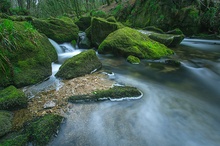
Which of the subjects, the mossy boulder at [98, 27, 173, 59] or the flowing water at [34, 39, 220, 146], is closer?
the flowing water at [34, 39, 220, 146]

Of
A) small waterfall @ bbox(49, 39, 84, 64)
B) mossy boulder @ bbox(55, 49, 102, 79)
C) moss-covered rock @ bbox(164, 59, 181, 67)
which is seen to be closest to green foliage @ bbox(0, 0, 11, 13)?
small waterfall @ bbox(49, 39, 84, 64)

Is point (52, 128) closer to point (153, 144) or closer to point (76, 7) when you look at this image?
point (153, 144)

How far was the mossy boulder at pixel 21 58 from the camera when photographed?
392 centimetres

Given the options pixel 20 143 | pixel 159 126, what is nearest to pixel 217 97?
pixel 159 126

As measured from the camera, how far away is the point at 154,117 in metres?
3.38

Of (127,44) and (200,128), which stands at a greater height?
(127,44)

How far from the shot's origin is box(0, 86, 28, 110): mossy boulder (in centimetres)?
308

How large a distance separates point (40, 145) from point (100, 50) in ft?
18.7

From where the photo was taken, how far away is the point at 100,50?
7633 millimetres

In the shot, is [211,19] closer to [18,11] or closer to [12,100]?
[12,100]

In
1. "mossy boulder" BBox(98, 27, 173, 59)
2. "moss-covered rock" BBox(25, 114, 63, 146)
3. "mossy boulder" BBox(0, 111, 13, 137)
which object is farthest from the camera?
"mossy boulder" BBox(98, 27, 173, 59)

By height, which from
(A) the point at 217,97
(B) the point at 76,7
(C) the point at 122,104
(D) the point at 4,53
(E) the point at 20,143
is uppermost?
(B) the point at 76,7

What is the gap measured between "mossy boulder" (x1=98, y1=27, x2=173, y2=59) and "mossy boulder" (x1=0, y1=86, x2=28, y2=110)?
463 cm

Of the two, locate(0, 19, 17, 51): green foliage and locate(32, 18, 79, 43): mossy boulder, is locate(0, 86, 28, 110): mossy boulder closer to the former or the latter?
locate(0, 19, 17, 51): green foliage
